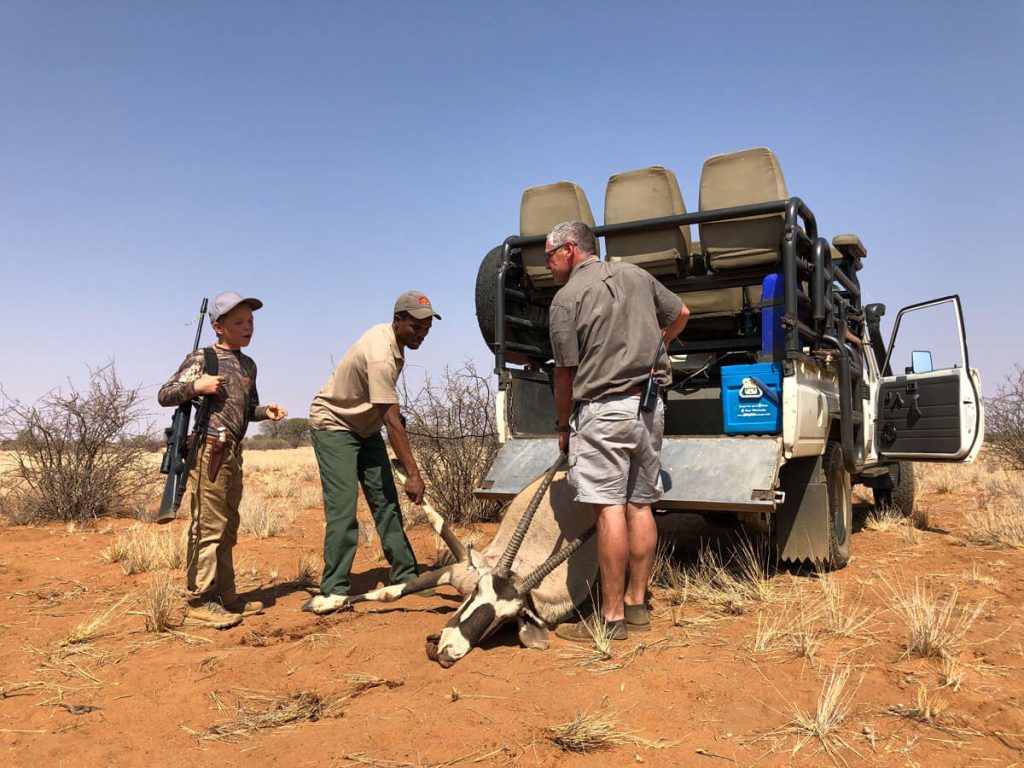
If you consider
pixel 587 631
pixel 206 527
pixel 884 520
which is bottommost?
pixel 884 520

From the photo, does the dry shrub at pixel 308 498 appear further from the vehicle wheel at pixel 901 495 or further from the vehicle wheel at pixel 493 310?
the vehicle wheel at pixel 901 495

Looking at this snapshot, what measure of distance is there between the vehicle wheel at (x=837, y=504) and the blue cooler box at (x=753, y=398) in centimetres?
96

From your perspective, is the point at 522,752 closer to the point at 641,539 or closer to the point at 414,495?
the point at 641,539

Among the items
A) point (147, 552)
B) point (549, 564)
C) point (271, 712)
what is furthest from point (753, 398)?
point (147, 552)

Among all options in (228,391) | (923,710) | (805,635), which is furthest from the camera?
(228,391)

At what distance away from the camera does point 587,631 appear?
161 inches

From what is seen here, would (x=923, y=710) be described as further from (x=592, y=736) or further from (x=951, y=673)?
(x=592, y=736)

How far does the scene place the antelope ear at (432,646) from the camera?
12.5 feet

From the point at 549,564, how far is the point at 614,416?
874mm

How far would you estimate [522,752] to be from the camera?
112 inches

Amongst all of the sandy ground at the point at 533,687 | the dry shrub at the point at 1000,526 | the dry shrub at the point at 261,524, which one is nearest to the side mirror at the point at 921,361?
the dry shrub at the point at 1000,526

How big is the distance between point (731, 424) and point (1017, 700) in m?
2.35

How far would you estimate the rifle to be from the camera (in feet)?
15.7

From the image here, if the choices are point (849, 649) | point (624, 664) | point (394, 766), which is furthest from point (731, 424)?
point (394, 766)
